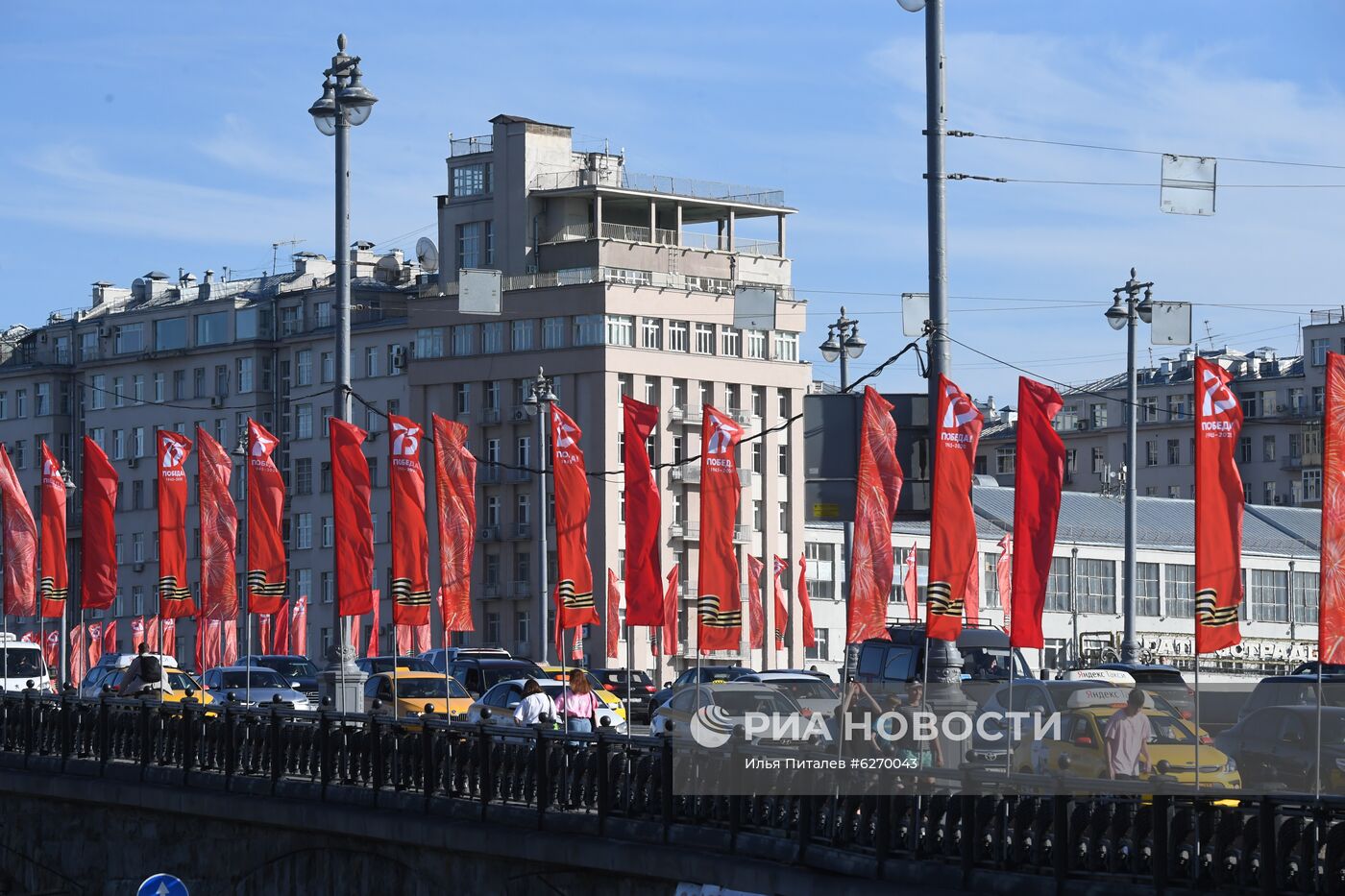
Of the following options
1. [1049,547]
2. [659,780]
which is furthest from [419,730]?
[1049,547]

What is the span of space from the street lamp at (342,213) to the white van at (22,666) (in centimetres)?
1817

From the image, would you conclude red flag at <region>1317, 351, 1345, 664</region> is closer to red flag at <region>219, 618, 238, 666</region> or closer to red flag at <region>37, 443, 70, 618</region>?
red flag at <region>37, 443, 70, 618</region>

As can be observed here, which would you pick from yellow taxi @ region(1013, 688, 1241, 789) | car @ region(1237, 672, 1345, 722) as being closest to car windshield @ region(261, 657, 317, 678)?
car @ region(1237, 672, 1345, 722)

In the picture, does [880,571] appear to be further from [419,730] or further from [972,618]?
[972,618]

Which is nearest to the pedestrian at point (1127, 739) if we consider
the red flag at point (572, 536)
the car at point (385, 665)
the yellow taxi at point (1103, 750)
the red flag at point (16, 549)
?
the yellow taxi at point (1103, 750)

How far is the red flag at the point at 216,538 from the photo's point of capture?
115 feet

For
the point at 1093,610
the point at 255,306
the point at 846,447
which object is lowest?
the point at 1093,610

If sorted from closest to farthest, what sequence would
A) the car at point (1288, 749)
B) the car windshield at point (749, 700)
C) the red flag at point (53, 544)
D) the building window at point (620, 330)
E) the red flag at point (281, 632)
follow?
the car at point (1288, 749)
the car windshield at point (749, 700)
the red flag at point (53, 544)
the red flag at point (281, 632)
the building window at point (620, 330)

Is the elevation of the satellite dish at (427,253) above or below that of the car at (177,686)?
above

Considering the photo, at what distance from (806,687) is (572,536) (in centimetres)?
1460

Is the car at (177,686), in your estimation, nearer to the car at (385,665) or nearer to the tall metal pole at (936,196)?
the car at (385,665)

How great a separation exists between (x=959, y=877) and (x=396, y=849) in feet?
29.1

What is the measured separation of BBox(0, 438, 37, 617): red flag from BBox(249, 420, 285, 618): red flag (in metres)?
6.80

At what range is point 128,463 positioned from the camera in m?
114
